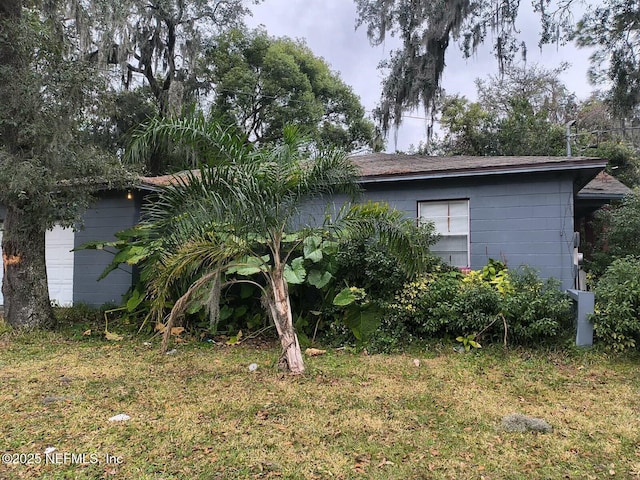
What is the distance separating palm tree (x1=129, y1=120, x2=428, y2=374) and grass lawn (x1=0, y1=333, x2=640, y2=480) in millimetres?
829

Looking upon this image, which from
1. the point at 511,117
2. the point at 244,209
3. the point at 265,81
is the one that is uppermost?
the point at 265,81

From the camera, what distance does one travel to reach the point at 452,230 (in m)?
7.49

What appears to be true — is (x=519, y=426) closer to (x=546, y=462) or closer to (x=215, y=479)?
(x=546, y=462)

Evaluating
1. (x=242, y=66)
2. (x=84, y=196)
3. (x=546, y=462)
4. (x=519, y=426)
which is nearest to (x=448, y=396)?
(x=519, y=426)

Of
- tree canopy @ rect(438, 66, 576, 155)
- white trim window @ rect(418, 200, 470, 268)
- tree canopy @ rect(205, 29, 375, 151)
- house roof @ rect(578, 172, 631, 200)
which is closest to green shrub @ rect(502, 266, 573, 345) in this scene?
white trim window @ rect(418, 200, 470, 268)

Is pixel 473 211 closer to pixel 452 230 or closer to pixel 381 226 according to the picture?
pixel 452 230

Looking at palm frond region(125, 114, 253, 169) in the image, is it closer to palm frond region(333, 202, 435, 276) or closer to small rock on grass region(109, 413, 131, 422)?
palm frond region(333, 202, 435, 276)

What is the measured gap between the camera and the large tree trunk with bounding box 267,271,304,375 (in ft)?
14.9

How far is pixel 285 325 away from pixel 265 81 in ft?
52.4

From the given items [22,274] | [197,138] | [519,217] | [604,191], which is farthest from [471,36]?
[22,274]

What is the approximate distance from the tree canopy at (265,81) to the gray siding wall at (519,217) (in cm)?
1086

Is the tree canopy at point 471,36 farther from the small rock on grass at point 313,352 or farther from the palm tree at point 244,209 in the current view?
the small rock on grass at point 313,352

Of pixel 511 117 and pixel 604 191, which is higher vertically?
pixel 511 117

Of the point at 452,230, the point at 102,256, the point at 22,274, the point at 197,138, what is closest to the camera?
the point at 197,138
